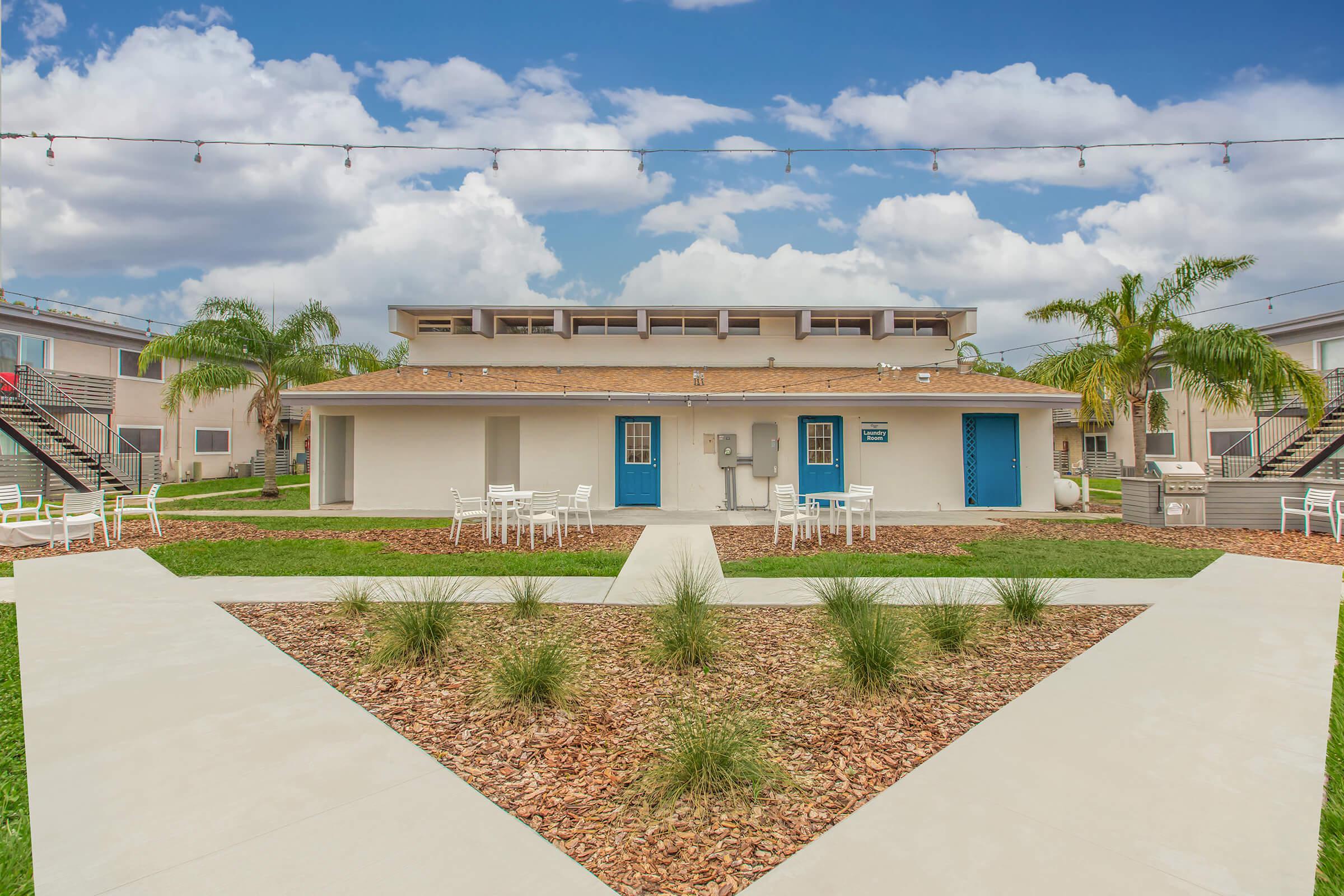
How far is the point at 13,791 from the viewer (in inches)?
126

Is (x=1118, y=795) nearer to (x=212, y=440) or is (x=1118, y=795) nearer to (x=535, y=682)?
(x=535, y=682)

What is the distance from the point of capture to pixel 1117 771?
3328 mm

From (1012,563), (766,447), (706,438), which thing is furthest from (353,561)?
(766,447)

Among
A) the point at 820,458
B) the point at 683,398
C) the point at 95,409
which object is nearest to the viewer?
the point at 683,398

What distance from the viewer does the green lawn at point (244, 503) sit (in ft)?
58.5

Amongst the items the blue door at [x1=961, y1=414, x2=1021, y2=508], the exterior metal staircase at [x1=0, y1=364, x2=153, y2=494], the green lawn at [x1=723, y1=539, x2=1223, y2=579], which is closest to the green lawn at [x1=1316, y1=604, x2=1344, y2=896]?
the green lawn at [x1=723, y1=539, x2=1223, y2=579]

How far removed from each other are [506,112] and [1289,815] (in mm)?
12414

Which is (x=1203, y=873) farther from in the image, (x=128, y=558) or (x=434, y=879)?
(x=128, y=558)

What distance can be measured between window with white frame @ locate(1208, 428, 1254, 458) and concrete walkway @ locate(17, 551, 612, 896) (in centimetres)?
3120

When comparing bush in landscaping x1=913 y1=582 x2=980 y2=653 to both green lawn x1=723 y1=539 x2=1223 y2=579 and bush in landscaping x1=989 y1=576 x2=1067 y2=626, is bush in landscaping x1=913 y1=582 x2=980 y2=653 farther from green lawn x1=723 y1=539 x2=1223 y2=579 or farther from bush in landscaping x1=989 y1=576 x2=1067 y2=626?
green lawn x1=723 y1=539 x2=1223 y2=579

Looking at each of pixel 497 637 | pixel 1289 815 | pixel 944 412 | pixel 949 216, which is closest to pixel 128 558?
pixel 497 637

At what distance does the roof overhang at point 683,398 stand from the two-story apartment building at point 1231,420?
577 centimetres

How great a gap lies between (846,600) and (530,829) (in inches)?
146

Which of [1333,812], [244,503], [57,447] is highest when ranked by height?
[57,447]
